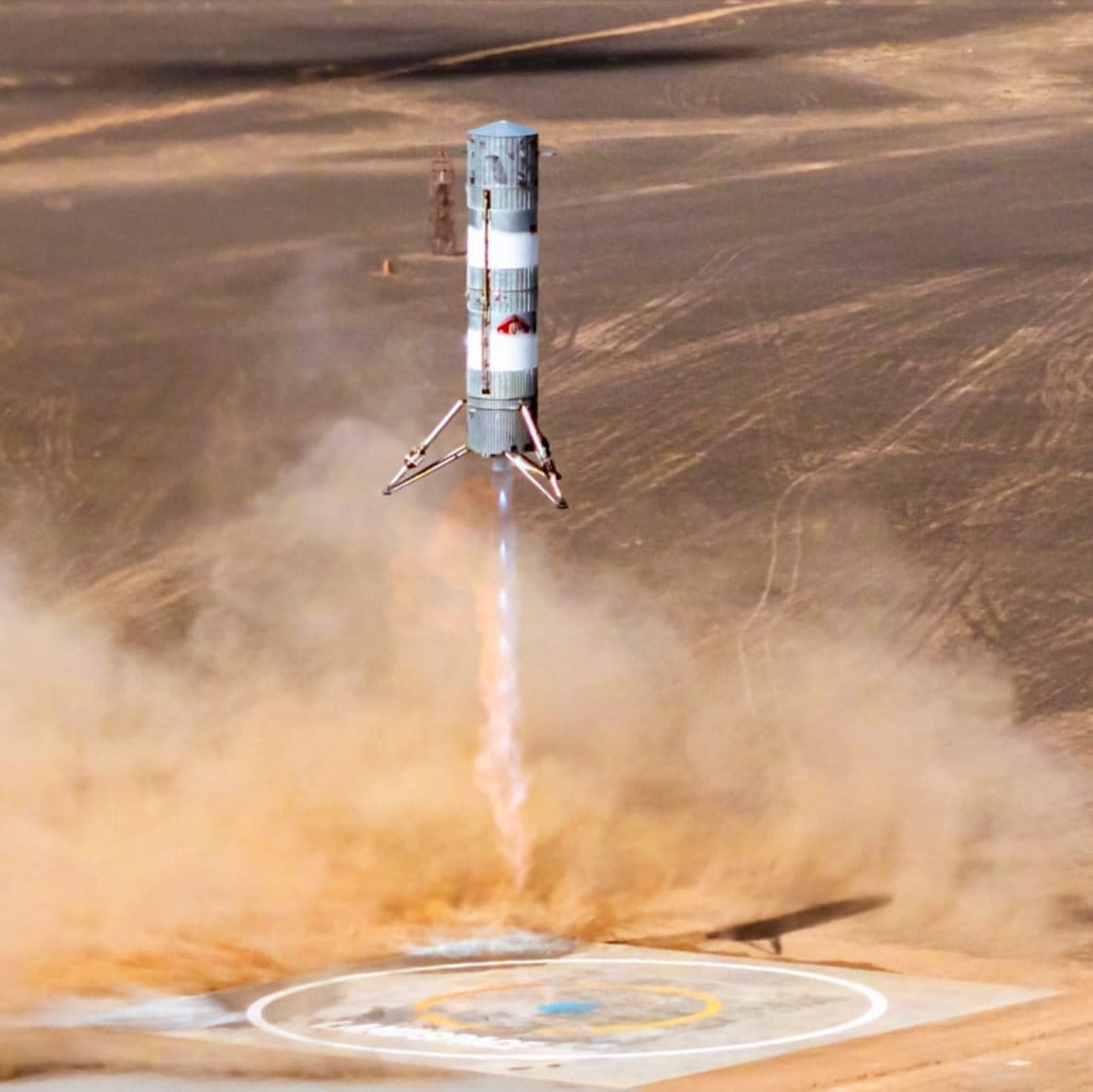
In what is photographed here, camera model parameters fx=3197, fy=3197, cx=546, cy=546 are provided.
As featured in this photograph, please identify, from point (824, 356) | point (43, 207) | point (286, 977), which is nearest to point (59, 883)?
point (286, 977)

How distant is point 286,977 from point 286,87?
37.7 metres

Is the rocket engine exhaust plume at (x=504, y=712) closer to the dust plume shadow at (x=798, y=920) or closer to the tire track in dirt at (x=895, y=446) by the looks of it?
the dust plume shadow at (x=798, y=920)

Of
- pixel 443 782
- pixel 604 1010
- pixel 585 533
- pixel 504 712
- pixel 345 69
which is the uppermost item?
pixel 345 69

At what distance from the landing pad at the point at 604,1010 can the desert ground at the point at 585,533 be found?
1.60ft

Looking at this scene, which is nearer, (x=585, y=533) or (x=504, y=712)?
(x=504, y=712)

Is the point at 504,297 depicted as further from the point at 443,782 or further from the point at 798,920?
the point at 798,920

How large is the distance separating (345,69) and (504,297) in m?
Result: 37.9

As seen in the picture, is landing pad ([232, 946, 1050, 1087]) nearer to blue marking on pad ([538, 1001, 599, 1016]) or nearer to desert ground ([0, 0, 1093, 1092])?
blue marking on pad ([538, 1001, 599, 1016])

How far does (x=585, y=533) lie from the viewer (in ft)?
112

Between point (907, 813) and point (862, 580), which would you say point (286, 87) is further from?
point (907, 813)

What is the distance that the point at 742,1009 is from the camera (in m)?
21.6

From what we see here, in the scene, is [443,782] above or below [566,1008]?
above

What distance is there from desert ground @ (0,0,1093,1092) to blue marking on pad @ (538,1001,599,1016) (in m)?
1.80

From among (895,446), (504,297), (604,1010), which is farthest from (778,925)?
(895,446)
